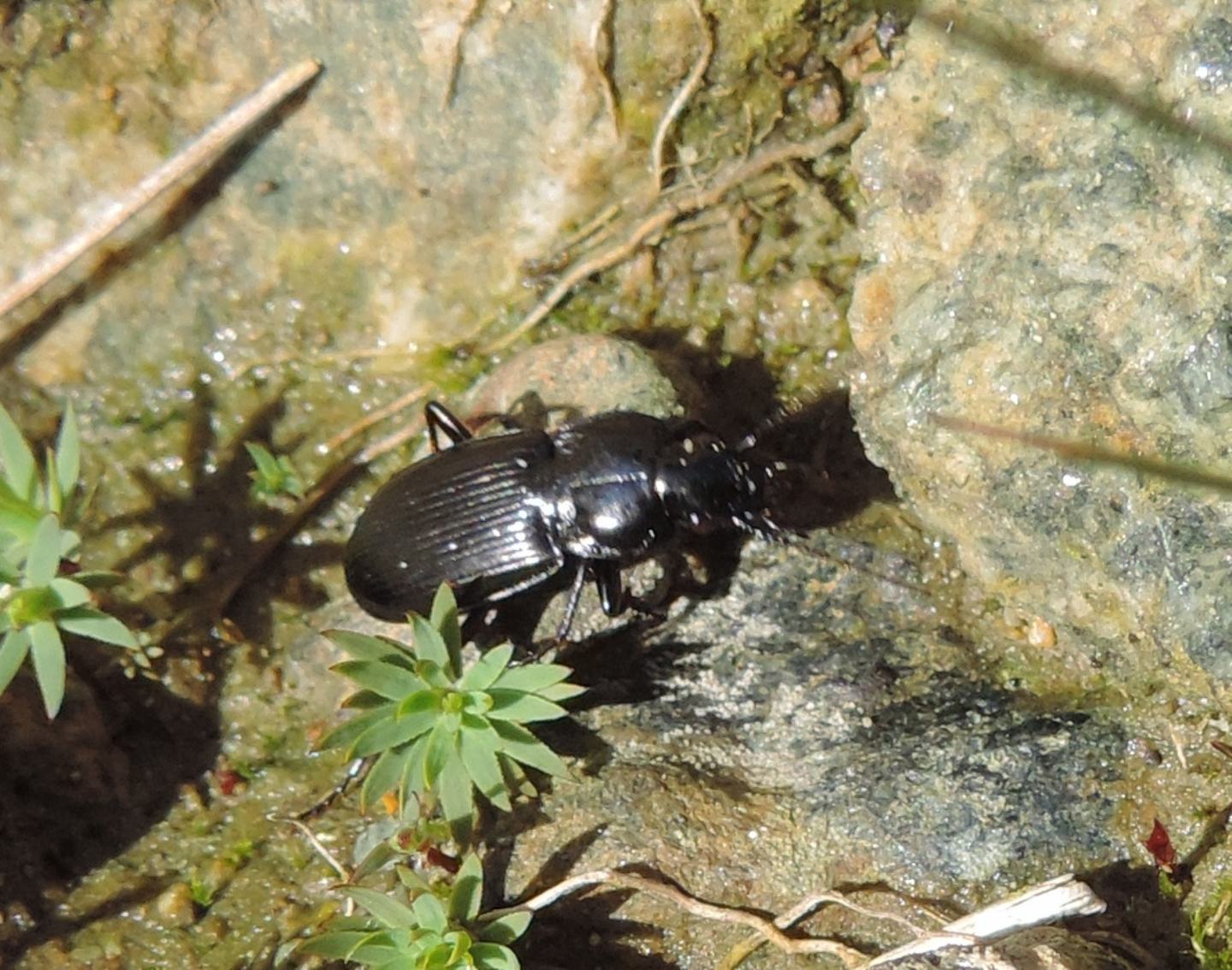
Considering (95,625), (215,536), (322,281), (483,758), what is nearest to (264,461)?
(215,536)

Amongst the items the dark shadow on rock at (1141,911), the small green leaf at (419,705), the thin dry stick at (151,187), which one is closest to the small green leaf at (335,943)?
the small green leaf at (419,705)

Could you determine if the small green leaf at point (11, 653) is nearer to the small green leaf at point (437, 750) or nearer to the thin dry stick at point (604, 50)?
the small green leaf at point (437, 750)

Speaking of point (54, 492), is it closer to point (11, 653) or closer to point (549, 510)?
point (11, 653)

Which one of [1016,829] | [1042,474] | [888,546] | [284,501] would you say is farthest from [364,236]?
[1016,829]

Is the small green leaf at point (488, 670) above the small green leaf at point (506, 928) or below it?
above

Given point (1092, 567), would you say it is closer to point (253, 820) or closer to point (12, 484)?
point (253, 820)

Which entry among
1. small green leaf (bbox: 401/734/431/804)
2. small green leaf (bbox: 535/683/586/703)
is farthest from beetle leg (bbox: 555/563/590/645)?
small green leaf (bbox: 401/734/431/804)
